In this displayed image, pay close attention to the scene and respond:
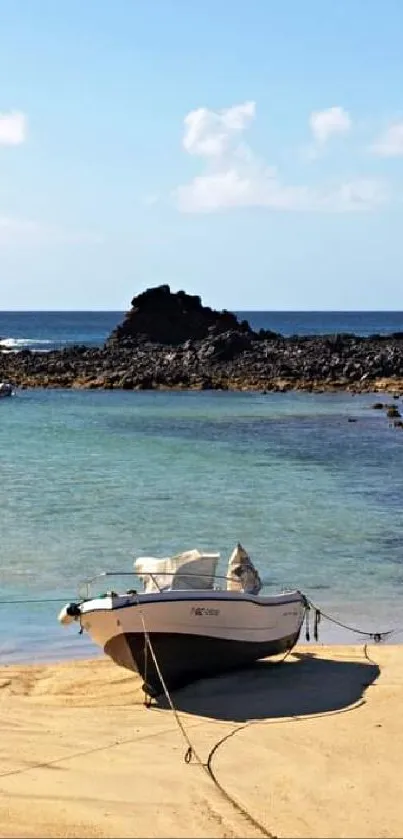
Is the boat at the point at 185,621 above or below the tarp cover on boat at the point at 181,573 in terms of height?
below

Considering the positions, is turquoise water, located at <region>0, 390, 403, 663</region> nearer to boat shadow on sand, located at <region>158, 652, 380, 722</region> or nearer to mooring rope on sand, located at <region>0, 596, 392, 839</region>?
mooring rope on sand, located at <region>0, 596, 392, 839</region>

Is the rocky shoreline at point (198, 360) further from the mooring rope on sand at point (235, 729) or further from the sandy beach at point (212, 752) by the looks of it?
the sandy beach at point (212, 752)

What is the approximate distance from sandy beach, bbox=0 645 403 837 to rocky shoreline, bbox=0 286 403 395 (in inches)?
1848

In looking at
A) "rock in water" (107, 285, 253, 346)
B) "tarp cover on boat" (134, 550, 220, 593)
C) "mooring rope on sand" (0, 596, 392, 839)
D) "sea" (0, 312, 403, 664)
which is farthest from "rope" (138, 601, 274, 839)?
"rock in water" (107, 285, 253, 346)

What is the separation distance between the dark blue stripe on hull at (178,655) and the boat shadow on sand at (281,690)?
0.13 m

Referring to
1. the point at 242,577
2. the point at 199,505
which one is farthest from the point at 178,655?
the point at 199,505

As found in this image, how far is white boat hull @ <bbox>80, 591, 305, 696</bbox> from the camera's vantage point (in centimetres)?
1221

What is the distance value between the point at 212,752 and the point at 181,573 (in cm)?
283

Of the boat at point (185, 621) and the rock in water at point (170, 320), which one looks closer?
the boat at point (185, 621)

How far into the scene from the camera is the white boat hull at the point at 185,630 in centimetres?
1221

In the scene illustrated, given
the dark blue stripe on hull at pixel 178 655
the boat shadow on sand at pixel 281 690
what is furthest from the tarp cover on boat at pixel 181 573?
the boat shadow on sand at pixel 281 690

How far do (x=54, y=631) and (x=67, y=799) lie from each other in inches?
237

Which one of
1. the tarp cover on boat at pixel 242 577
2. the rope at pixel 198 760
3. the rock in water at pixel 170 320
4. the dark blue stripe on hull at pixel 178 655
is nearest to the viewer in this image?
the rope at pixel 198 760

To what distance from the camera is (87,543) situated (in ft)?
69.4
